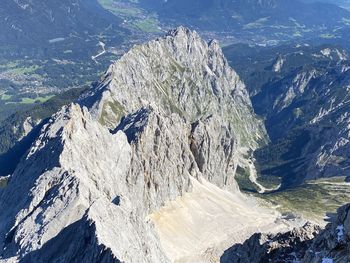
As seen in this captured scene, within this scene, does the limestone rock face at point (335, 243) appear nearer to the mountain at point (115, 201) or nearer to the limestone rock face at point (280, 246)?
the limestone rock face at point (280, 246)

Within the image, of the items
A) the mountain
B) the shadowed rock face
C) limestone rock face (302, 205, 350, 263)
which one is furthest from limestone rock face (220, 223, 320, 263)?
the mountain

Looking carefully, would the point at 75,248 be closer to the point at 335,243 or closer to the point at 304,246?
the point at 304,246

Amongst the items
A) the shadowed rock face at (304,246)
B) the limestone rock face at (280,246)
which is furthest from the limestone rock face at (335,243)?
the limestone rock face at (280,246)

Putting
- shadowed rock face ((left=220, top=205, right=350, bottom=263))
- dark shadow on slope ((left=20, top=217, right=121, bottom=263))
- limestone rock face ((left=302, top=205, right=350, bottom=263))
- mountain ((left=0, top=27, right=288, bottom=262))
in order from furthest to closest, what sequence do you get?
mountain ((left=0, top=27, right=288, bottom=262)), dark shadow on slope ((left=20, top=217, right=121, bottom=263)), shadowed rock face ((left=220, top=205, right=350, bottom=263)), limestone rock face ((left=302, top=205, right=350, bottom=263))

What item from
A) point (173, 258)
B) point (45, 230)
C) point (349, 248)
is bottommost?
point (173, 258)

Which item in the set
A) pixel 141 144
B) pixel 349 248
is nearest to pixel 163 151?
pixel 141 144

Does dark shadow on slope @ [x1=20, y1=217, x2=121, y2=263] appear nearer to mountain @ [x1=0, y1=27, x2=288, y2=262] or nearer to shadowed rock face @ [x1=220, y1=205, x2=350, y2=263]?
mountain @ [x1=0, y1=27, x2=288, y2=262]

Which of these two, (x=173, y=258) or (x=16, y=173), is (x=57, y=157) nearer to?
(x=16, y=173)

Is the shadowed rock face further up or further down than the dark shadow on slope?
further up

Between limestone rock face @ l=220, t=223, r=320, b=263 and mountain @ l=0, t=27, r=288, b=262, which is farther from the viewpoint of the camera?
mountain @ l=0, t=27, r=288, b=262

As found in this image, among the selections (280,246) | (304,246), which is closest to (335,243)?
(304,246)

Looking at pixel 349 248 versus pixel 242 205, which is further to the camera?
pixel 242 205
